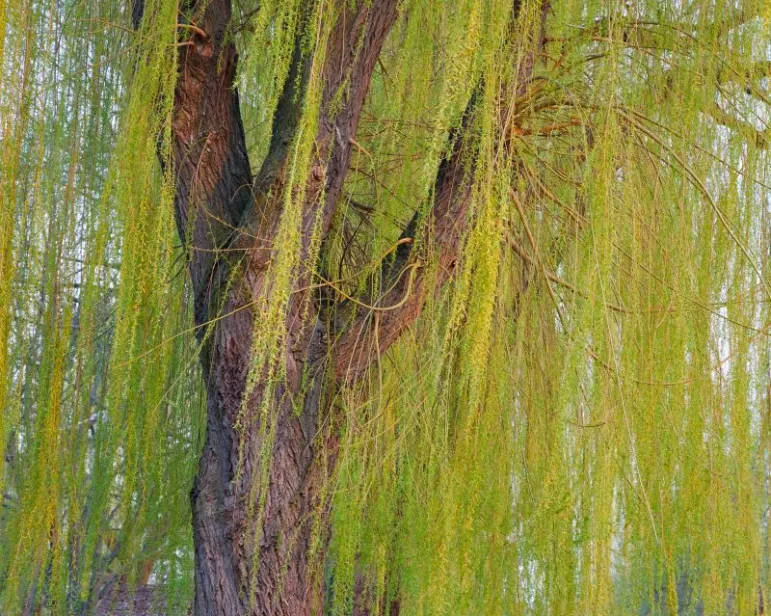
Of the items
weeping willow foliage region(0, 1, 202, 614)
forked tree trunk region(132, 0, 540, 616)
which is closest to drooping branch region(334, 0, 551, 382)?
forked tree trunk region(132, 0, 540, 616)

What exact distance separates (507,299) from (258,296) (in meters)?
0.51

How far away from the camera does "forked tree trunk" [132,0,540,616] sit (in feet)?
6.11

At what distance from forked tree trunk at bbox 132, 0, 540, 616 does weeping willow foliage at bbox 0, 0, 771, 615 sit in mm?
63

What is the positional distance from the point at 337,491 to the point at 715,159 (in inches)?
38.3

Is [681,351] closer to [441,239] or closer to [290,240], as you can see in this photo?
[441,239]

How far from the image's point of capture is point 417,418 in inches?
74.7

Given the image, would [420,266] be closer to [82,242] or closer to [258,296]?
[258,296]

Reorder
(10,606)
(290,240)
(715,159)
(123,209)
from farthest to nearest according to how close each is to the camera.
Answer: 1. (10,606)
2. (715,159)
3. (123,209)
4. (290,240)

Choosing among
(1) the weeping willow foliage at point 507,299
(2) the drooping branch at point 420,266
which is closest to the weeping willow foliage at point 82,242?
(1) the weeping willow foliage at point 507,299

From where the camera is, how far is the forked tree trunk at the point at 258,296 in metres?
1.86

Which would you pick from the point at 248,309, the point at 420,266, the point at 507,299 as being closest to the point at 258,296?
the point at 248,309

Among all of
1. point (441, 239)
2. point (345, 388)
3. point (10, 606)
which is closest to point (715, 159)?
point (441, 239)

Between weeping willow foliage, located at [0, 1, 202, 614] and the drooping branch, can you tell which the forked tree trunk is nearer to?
the drooping branch

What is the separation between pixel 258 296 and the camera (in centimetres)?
184
